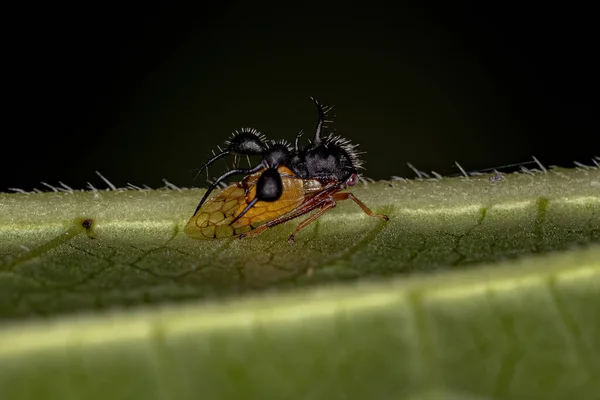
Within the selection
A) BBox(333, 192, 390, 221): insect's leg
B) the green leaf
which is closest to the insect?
BBox(333, 192, 390, 221): insect's leg

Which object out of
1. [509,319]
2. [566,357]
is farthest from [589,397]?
[509,319]

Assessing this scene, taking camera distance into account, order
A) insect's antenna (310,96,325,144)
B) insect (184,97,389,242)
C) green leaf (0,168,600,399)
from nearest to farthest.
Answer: green leaf (0,168,600,399) → insect (184,97,389,242) → insect's antenna (310,96,325,144)

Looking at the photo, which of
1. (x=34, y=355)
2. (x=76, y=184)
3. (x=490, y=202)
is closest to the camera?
(x=34, y=355)

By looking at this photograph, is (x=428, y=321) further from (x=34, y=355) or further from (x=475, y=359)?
(x=34, y=355)

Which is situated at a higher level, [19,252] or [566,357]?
[19,252]

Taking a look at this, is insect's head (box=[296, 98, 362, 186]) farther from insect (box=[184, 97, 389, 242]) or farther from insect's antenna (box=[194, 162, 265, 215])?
insect's antenna (box=[194, 162, 265, 215])
